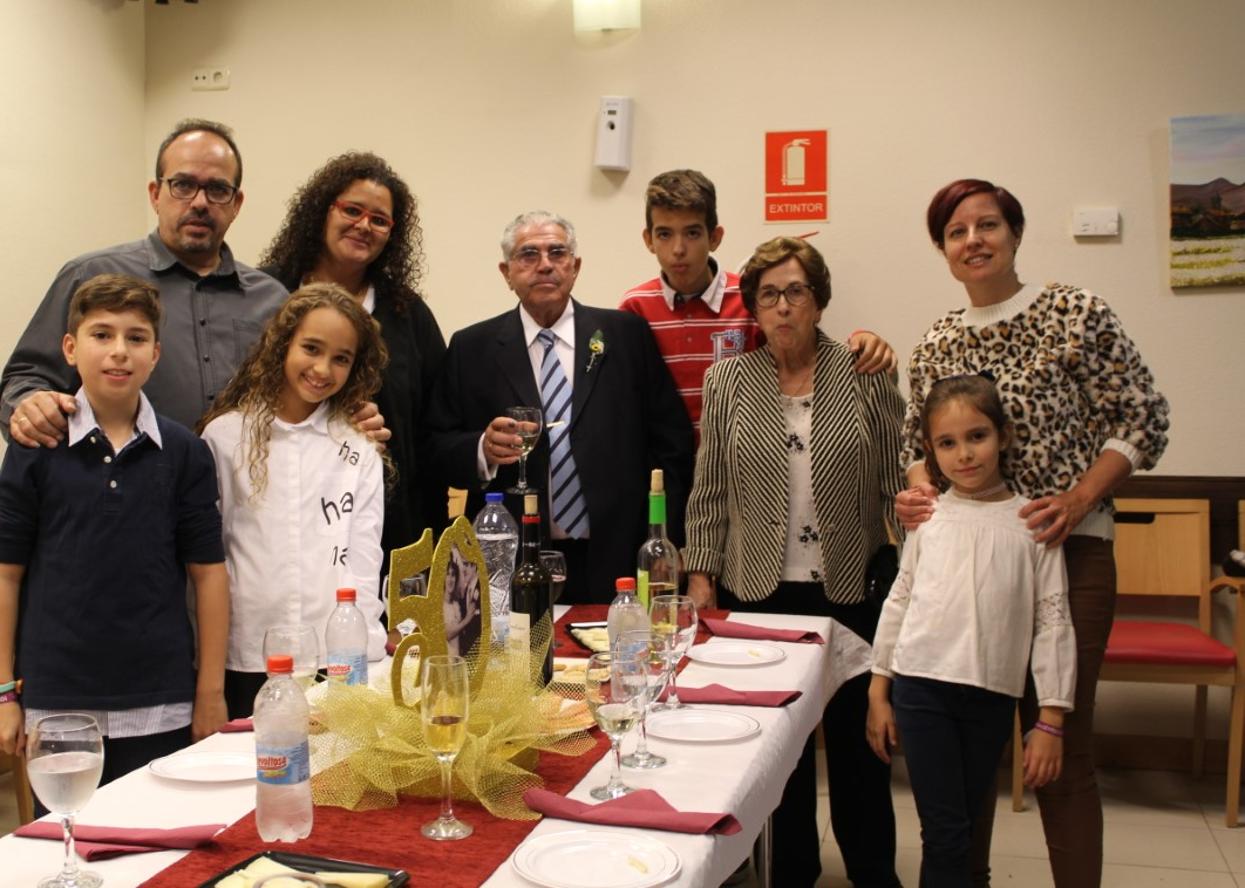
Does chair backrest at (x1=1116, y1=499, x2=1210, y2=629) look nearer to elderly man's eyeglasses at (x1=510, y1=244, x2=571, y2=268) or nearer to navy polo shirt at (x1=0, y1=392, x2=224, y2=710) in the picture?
elderly man's eyeglasses at (x1=510, y1=244, x2=571, y2=268)

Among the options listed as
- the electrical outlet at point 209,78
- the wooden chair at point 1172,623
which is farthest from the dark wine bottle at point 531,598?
the electrical outlet at point 209,78

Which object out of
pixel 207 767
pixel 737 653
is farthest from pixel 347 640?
pixel 737 653

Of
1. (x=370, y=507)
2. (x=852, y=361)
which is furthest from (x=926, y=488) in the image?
(x=370, y=507)

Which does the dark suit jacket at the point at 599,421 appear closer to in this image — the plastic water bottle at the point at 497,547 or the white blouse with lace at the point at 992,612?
the plastic water bottle at the point at 497,547

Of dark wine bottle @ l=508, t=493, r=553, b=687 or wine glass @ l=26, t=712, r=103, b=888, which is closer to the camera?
wine glass @ l=26, t=712, r=103, b=888

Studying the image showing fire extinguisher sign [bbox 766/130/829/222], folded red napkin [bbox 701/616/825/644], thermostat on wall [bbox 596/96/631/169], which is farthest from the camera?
thermostat on wall [bbox 596/96/631/169]

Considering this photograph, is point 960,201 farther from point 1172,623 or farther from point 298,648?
point 1172,623

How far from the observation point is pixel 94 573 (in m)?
2.24

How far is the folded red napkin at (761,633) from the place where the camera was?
2600 millimetres

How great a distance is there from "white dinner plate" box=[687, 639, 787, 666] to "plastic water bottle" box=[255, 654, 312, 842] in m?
1.08

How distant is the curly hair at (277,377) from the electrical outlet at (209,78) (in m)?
2.84

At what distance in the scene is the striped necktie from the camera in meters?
3.15

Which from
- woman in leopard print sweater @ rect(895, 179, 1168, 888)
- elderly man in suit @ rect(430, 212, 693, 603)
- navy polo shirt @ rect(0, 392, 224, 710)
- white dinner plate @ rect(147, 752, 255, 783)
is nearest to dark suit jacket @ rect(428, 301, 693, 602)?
elderly man in suit @ rect(430, 212, 693, 603)

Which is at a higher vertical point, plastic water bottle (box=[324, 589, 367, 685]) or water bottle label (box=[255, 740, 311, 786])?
plastic water bottle (box=[324, 589, 367, 685])
